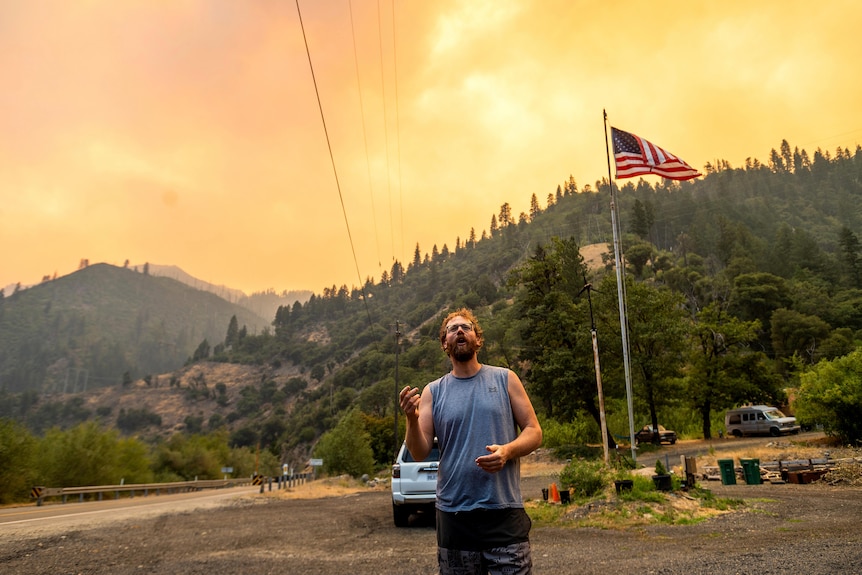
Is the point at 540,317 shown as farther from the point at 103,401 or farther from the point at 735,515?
the point at 103,401

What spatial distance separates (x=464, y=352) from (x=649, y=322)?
1506 inches

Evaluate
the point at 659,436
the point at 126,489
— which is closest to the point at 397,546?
the point at 126,489

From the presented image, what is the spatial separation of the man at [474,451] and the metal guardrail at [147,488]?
28.5 m

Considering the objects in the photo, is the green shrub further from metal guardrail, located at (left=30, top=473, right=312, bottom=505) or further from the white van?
the white van

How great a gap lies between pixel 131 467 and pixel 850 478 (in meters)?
52.1

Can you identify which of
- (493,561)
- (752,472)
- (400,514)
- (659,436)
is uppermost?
(493,561)

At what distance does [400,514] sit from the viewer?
11.0 metres

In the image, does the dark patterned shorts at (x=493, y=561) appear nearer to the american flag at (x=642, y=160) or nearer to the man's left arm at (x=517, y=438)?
the man's left arm at (x=517, y=438)

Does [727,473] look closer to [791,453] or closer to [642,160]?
→ [791,453]

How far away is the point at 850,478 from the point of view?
1534 cm

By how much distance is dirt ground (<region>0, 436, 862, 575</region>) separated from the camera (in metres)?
6.50

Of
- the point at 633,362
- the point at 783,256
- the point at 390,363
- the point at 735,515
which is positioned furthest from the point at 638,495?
the point at 390,363

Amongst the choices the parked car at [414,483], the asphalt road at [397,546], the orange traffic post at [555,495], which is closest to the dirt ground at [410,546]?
the asphalt road at [397,546]

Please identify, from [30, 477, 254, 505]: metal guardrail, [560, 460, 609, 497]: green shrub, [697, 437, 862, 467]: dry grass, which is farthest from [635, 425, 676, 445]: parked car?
[30, 477, 254, 505]: metal guardrail
